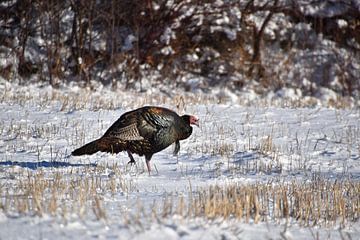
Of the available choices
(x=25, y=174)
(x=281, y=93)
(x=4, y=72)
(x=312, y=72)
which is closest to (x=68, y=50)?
(x=4, y=72)

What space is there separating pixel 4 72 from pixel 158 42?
5.43m

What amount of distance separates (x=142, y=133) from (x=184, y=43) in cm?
1504

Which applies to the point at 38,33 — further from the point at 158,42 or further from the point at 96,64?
the point at 158,42

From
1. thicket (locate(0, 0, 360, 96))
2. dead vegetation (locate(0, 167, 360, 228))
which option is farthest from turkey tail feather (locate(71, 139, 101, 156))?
thicket (locate(0, 0, 360, 96))

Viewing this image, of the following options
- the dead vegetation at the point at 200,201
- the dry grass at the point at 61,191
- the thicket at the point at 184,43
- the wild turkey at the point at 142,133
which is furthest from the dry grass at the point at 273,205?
the thicket at the point at 184,43

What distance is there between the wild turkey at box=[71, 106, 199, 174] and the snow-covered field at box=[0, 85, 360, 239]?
284 millimetres

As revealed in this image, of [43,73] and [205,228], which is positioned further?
[43,73]

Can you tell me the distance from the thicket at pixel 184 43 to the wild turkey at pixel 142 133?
1149 cm

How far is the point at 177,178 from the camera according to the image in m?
6.88

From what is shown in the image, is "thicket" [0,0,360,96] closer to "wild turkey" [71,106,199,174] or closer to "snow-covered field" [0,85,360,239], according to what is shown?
A: "snow-covered field" [0,85,360,239]

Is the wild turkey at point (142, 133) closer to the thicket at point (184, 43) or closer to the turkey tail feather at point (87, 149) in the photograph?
the turkey tail feather at point (87, 149)

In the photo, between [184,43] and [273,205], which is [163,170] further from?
[184,43]

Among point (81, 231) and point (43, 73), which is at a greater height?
point (43, 73)

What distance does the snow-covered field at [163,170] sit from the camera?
167 inches
